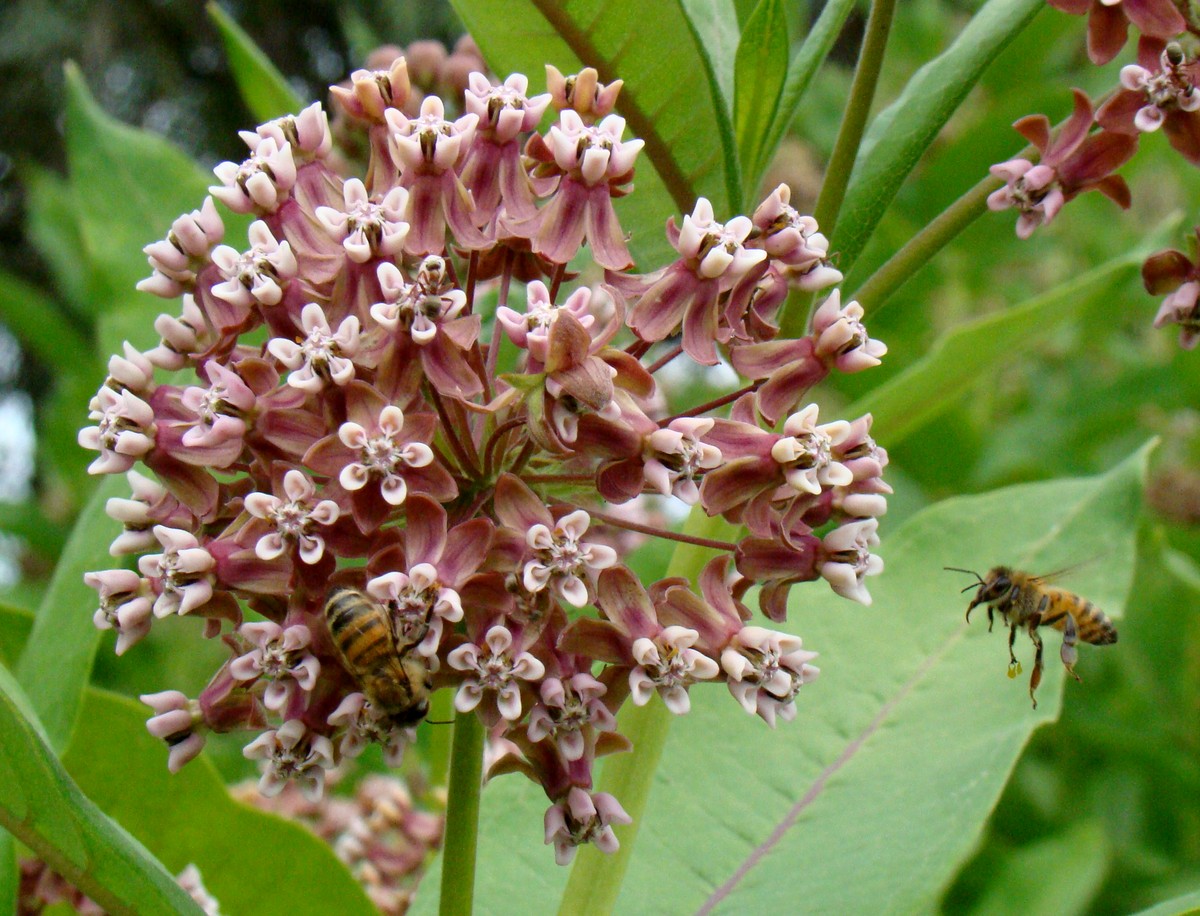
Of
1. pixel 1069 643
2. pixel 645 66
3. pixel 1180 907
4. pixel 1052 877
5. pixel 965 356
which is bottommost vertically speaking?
pixel 1052 877

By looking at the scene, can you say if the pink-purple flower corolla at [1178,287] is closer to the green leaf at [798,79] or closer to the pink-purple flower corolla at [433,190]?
the green leaf at [798,79]

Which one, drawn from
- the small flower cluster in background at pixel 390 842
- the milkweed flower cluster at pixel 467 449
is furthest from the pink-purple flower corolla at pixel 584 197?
the small flower cluster in background at pixel 390 842

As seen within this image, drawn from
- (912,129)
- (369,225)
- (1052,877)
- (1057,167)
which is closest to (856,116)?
(912,129)

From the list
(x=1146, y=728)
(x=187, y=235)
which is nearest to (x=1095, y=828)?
(x=1146, y=728)

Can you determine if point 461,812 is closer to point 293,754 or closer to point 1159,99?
point 293,754

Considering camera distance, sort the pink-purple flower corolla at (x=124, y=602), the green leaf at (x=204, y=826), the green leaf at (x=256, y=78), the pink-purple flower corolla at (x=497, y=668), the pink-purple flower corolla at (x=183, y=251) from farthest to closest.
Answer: the green leaf at (x=256, y=78)
the green leaf at (x=204, y=826)
the pink-purple flower corolla at (x=183, y=251)
the pink-purple flower corolla at (x=124, y=602)
the pink-purple flower corolla at (x=497, y=668)

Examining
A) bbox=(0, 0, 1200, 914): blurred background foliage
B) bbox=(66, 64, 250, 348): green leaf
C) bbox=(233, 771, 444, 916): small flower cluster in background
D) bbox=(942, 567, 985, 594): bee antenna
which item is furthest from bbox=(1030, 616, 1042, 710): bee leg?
bbox=(66, 64, 250, 348): green leaf

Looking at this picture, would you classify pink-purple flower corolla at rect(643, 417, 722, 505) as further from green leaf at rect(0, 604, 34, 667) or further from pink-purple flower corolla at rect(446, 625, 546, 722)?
green leaf at rect(0, 604, 34, 667)

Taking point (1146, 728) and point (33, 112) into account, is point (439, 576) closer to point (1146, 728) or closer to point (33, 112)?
point (1146, 728)
